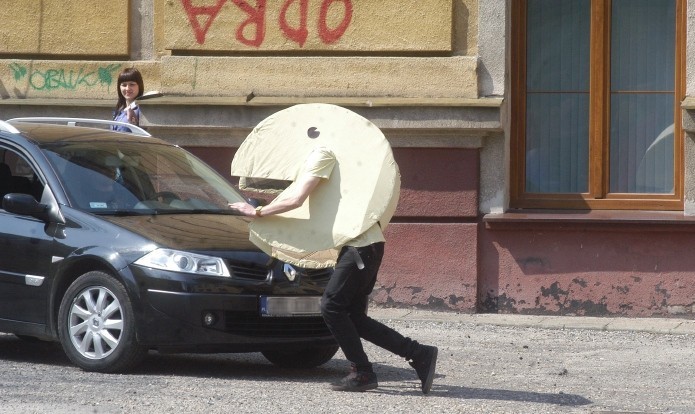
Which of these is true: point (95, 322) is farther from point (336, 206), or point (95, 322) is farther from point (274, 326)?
point (336, 206)

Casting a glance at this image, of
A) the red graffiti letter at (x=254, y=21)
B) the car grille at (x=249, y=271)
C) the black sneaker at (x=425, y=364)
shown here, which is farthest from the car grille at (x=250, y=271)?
the red graffiti letter at (x=254, y=21)

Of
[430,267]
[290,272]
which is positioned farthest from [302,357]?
[430,267]

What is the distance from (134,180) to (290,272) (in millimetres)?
1434

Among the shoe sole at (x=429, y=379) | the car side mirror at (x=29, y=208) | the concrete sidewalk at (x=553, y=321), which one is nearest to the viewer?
the shoe sole at (x=429, y=379)

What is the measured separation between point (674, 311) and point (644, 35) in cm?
259

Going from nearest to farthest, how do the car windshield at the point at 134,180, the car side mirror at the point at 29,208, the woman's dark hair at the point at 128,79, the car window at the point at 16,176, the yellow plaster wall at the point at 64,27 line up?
the car side mirror at the point at 29,208, the car windshield at the point at 134,180, the car window at the point at 16,176, the woman's dark hair at the point at 128,79, the yellow plaster wall at the point at 64,27

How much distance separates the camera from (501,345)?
399 inches

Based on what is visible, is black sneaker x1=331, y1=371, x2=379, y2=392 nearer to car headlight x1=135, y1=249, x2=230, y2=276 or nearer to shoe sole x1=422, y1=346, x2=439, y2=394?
shoe sole x1=422, y1=346, x2=439, y2=394

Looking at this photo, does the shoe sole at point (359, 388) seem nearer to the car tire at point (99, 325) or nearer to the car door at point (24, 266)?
the car tire at point (99, 325)

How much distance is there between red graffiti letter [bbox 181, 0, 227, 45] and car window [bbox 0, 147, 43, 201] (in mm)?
3451

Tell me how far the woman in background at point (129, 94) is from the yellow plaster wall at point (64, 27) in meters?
1.23

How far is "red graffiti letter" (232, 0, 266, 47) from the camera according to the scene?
12.2 metres

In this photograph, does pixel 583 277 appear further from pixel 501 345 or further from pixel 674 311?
pixel 501 345

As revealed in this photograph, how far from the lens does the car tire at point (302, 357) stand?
876cm
